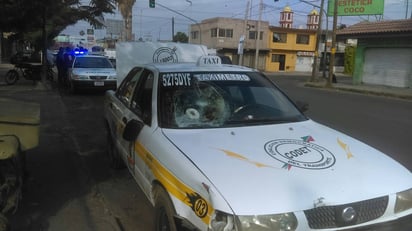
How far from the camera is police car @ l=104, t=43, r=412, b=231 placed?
260 centimetres

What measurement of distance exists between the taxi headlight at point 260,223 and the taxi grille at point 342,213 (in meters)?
0.13

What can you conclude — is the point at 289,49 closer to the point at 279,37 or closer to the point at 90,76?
the point at 279,37

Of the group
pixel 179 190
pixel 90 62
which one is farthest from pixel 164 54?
pixel 179 190

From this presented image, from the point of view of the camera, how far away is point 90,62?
16.9 meters

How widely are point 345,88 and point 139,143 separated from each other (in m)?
22.9

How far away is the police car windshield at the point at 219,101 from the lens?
3.89 m

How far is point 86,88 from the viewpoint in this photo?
15.8 metres

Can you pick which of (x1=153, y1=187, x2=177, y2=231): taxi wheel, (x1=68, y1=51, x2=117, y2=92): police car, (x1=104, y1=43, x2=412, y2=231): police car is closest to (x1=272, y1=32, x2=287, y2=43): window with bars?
(x1=68, y1=51, x2=117, y2=92): police car

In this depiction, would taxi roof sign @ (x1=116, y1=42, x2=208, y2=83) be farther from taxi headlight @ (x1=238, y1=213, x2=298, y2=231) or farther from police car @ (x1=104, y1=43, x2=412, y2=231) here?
taxi headlight @ (x1=238, y1=213, x2=298, y2=231)

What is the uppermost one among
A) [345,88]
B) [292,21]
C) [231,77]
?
[292,21]

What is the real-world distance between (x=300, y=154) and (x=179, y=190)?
0.94 metres

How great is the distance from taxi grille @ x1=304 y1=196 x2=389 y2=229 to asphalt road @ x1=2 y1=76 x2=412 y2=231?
207cm

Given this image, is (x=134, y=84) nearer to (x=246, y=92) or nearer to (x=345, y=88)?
(x=246, y=92)

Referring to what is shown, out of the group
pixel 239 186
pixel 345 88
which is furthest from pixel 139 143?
pixel 345 88
